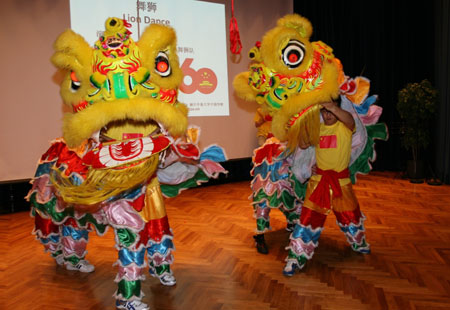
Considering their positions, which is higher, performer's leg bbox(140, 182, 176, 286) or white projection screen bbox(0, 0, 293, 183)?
white projection screen bbox(0, 0, 293, 183)

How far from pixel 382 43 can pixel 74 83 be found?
610 cm

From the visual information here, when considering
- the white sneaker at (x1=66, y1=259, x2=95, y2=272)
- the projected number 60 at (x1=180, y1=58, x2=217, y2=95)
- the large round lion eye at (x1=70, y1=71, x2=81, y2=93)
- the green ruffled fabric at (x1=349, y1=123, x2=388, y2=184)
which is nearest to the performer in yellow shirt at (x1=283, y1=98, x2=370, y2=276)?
the green ruffled fabric at (x1=349, y1=123, x2=388, y2=184)

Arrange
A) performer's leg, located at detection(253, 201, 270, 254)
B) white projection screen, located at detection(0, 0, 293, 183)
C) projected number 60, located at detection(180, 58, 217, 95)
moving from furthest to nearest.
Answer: projected number 60, located at detection(180, 58, 217, 95), white projection screen, located at detection(0, 0, 293, 183), performer's leg, located at detection(253, 201, 270, 254)

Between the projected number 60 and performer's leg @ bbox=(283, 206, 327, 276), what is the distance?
308 cm

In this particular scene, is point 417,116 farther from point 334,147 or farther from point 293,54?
point 293,54

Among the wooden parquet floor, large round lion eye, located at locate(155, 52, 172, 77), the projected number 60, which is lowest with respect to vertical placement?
the wooden parquet floor

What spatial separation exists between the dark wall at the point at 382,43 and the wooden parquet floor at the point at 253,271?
9.92 feet

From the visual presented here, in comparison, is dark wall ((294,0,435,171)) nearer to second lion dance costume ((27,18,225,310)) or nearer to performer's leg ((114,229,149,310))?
second lion dance costume ((27,18,225,310))

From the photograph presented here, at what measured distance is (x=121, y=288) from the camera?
2.05 meters

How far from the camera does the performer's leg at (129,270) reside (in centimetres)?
201

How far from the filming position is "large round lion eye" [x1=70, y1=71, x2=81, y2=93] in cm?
198

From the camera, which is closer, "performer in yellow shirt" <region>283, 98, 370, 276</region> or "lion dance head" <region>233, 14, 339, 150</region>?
"lion dance head" <region>233, 14, 339, 150</region>

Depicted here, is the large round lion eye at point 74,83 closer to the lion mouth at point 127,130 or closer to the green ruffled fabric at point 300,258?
the lion mouth at point 127,130

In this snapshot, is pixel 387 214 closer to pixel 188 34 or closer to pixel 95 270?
pixel 95 270
